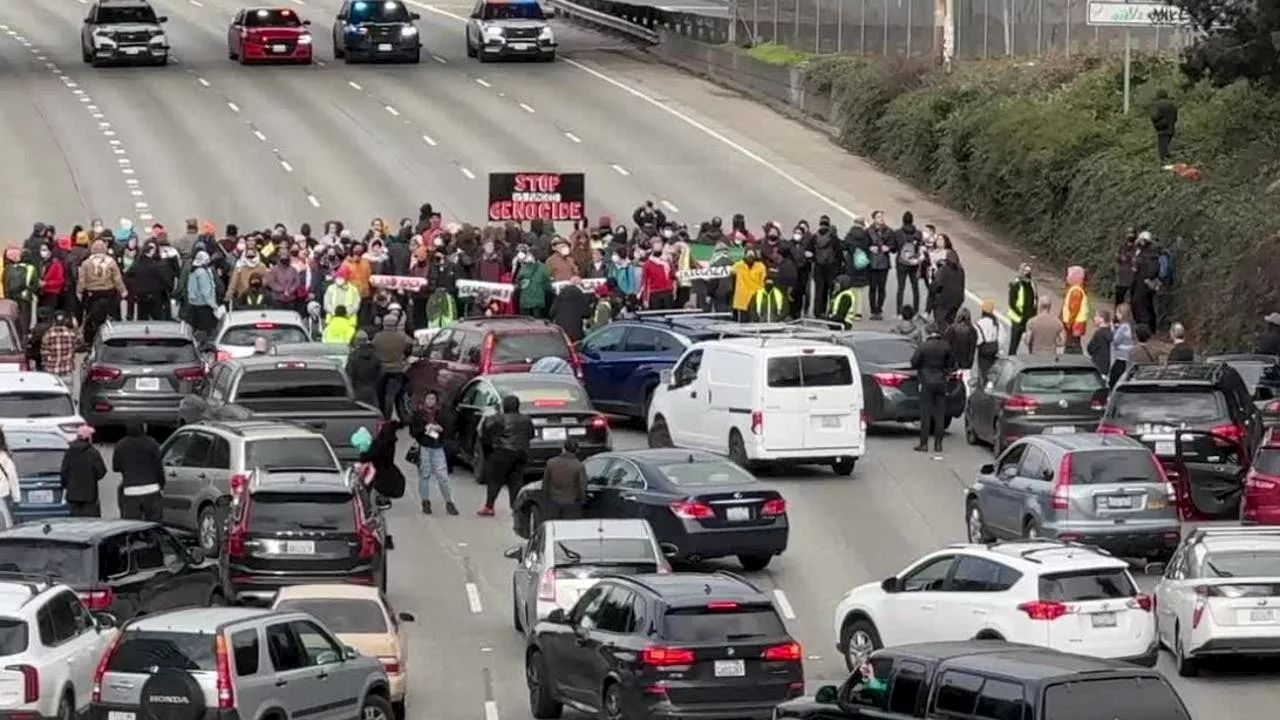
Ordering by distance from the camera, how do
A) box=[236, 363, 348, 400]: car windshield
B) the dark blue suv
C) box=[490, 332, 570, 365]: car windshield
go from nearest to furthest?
box=[236, 363, 348, 400]: car windshield → box=[490, 332, 570, 365]: car windshield → the dark blue suv

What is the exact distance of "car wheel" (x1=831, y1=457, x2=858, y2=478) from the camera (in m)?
36.0

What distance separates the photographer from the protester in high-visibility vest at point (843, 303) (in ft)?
144

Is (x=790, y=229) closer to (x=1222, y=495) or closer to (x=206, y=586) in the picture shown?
(x=1222, y=495)

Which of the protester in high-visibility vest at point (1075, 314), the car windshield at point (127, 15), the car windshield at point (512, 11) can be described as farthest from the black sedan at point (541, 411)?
the car windshield at point (512, 11)

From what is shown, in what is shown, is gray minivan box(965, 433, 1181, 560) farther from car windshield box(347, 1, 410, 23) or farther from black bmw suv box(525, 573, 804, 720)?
car windshield box(347, 1, 410, 23)

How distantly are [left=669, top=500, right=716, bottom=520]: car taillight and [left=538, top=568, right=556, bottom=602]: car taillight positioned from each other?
11.2 ft

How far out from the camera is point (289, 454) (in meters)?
31.4

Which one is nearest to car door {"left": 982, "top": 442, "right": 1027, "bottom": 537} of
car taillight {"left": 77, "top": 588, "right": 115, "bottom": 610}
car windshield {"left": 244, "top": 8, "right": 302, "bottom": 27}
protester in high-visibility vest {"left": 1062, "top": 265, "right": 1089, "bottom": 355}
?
car taillight {"left": 77, "top": 588, "right": 115, "bottom": 610}

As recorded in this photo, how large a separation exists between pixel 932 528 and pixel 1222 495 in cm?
321

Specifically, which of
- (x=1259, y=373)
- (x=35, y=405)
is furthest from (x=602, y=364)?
(x=1259, y=373)

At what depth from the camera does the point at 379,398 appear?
3881cm

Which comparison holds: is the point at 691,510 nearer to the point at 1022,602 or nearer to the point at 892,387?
the point at 1022,602

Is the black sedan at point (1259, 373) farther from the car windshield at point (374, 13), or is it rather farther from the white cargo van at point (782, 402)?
the car windshield at point (374, 13)

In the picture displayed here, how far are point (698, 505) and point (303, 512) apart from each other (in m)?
4.29
